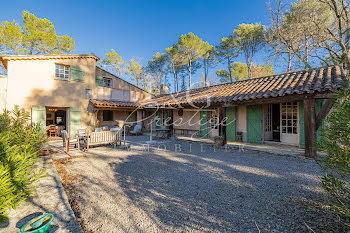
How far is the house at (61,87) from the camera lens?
9.02 m

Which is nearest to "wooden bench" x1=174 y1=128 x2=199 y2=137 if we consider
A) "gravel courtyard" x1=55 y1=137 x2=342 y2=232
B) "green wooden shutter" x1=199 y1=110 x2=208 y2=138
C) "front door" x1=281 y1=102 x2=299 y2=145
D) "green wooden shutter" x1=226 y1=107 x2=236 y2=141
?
"green wooden shutter" x1=199 y1=110 x2=208 y2=138

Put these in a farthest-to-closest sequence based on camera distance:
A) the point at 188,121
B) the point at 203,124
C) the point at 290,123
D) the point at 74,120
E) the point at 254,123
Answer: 1. the point at 188,121
2. the point at 74,120
3. the point at 203,124
4. the point at 254,123
5. the point at 290,123

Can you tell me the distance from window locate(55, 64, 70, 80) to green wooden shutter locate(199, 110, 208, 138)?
31.4ft

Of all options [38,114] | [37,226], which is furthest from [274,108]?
[38,114]

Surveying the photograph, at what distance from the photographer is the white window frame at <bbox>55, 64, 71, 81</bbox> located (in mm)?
10375

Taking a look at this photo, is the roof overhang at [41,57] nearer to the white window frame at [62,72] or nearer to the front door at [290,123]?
the white window frame at [62,72]

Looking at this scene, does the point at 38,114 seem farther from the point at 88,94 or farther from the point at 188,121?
the point at 188,121

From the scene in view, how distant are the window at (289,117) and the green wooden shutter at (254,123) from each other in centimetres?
103

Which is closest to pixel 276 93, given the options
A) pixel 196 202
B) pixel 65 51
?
pixel 196 202

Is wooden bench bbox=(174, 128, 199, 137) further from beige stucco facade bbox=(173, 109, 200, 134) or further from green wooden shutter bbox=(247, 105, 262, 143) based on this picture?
green wooden shutter bbox=(247, 105, 262, 143)

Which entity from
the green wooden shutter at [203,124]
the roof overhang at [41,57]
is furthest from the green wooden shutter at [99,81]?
the green wooden shutter at [203,124]

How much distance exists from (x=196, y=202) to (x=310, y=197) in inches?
85.9

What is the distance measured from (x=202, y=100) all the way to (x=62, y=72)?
9.60 meters

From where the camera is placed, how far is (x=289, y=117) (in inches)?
294
